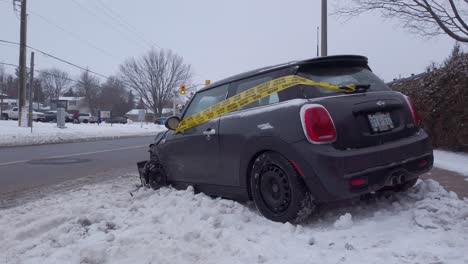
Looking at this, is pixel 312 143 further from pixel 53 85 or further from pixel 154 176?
pixel 53 85

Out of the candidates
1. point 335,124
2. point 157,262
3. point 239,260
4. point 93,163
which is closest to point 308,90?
point 335,124

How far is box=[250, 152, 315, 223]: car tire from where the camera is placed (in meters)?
3.47

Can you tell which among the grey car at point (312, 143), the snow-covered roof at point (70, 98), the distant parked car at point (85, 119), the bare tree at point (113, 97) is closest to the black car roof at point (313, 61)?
the grey car at point (312, 143)

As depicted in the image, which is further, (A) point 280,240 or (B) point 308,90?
(B) point 308,90

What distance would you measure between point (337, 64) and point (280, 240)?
6.33 feet

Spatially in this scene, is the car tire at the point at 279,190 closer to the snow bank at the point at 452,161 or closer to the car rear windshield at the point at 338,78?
the car rear windshield at the point at 338,78

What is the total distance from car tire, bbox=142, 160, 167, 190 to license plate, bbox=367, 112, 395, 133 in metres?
3.05

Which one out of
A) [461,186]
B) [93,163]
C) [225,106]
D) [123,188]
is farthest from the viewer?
[93,163]

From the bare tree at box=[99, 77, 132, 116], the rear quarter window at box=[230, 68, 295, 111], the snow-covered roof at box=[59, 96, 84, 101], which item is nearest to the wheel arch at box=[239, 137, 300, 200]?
the rear quarter window at box=[230, 68, 295, 111]

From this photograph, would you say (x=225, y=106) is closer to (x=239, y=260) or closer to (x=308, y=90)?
(x=308, y=90)

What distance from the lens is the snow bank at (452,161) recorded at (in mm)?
6659

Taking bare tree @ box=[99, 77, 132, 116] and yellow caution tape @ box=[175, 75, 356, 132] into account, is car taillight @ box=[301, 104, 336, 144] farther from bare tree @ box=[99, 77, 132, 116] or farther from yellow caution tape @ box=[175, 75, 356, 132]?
bare tree @ box=[99, 77, 132, 116]

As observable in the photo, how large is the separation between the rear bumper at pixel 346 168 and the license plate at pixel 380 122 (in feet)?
0.52

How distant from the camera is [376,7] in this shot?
11.4 m
